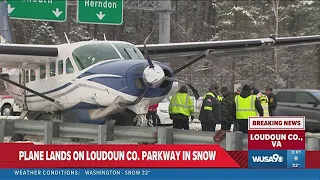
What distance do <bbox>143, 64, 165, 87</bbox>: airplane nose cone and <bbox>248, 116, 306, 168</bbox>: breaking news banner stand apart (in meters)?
4.90

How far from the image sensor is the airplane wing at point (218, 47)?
16.9 meters

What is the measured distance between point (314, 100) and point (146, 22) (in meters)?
41.6

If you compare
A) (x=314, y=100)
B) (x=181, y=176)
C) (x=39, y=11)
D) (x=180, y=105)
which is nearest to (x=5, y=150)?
(x=181, y=176)

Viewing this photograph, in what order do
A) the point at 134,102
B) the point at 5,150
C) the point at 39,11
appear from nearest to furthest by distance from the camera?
the point at 5,150 < the point at 134,102 < the point at 39,11

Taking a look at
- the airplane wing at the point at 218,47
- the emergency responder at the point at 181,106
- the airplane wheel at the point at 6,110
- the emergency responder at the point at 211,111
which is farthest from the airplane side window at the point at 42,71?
the airplane wheel at the point at 6,110

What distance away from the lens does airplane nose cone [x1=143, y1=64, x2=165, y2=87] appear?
1116cm

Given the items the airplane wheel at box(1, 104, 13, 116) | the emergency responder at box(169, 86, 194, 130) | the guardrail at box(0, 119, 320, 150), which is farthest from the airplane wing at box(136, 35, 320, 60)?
the airplane wheel at box(1, 104, 13, 116)

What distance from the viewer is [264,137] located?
6.24 m

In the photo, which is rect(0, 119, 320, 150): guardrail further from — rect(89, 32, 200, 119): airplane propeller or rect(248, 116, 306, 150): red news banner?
rect(248, 116, 306, 150): red news banner

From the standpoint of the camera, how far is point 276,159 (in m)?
6.00

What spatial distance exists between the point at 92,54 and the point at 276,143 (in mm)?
7696

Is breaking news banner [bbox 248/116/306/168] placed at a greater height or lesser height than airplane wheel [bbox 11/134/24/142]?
greater

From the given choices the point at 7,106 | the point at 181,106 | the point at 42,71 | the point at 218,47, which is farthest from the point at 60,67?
the point at 7,106

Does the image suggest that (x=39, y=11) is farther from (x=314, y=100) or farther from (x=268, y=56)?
(x=268, y=56)
